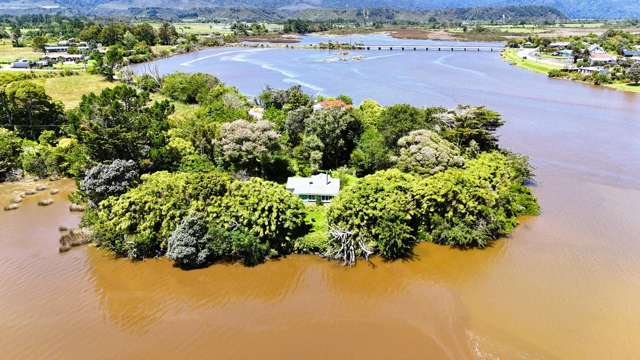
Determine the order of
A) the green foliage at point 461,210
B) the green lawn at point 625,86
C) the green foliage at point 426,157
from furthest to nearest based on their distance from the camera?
the green lawn at point 625,86 < the green foliage at point 426,157 < the green foliage at point 461,210

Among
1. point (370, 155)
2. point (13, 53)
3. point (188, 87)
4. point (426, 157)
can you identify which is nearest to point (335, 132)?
point (370, 155)

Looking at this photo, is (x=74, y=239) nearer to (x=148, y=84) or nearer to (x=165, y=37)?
(x=148, y=84)

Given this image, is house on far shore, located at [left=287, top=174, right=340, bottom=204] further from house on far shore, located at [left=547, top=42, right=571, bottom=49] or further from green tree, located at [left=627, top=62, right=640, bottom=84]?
house on far shore, located at [left=547, top=42, right=571, bottom=49]

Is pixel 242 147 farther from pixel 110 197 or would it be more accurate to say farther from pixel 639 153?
pixel 639 153

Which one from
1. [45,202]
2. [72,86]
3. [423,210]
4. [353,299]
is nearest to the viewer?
[353,299]

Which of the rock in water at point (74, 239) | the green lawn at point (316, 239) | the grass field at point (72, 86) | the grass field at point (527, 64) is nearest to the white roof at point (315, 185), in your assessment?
the green lawn at point (316, 239)

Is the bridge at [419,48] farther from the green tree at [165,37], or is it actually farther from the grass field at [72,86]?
the grass field at [72,86]
